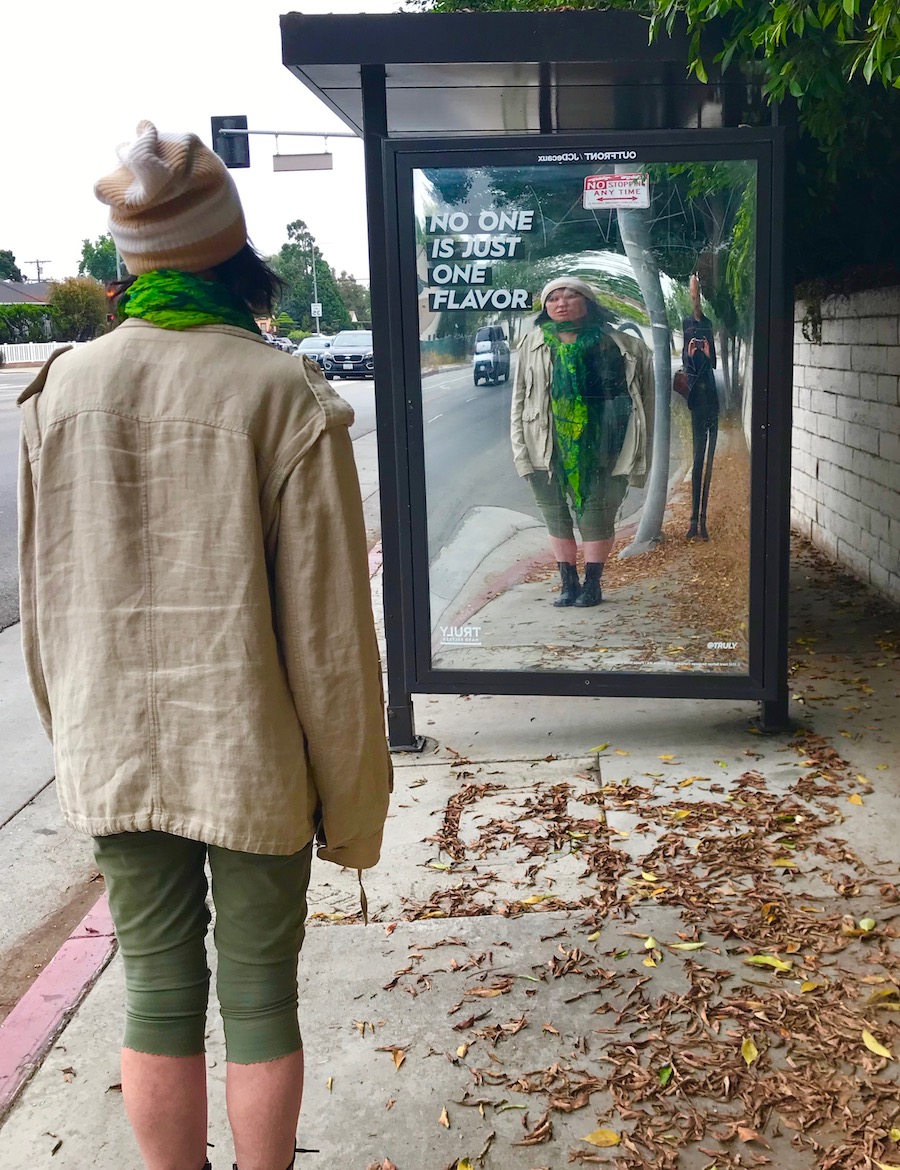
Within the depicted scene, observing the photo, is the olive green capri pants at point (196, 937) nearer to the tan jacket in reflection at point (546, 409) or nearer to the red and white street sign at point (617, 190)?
the tan jacket in reflection at point (546, 409)

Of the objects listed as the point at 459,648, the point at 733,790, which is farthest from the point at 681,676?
the point at 459,648

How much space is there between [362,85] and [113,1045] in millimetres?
3582

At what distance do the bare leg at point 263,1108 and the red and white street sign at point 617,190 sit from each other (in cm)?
356

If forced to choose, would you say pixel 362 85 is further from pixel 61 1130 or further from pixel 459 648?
pixel 61 1130

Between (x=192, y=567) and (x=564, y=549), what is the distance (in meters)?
3.24

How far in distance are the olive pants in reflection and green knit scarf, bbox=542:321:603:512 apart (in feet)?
0.13

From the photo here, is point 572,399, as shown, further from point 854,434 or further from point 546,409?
point 854,434

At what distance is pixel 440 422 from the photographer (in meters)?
5.04

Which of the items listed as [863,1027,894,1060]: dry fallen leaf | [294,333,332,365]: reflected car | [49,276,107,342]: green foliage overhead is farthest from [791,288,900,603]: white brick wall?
[49,276,107,342]: green foliage overhead

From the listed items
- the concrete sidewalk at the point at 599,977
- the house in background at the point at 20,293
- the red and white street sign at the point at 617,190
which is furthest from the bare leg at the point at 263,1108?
the house in background at the point at 20,293

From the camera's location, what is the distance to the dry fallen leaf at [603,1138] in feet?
8.85

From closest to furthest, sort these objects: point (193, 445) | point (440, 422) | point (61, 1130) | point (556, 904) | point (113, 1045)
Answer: point (193, 445)
point (61, 1130)
point (113, 1045)
point (556, 904)
point (440, 422)

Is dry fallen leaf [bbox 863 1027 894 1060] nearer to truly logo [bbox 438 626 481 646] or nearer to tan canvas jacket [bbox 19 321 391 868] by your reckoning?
tan canvas jacket [bbox 19 321 391 868]

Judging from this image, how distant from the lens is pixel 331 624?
6.97 feet
